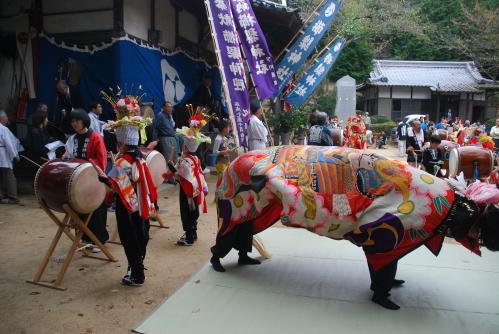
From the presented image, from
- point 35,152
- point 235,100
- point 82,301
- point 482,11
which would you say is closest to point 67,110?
point 35,152

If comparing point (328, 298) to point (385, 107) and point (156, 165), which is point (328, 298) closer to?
point (156, 165)

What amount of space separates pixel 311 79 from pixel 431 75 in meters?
19.8

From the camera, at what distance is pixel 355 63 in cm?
2923

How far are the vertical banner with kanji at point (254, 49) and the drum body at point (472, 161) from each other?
5074 mm

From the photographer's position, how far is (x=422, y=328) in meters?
3.24

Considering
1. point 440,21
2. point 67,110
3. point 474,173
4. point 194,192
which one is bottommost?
point 194,192

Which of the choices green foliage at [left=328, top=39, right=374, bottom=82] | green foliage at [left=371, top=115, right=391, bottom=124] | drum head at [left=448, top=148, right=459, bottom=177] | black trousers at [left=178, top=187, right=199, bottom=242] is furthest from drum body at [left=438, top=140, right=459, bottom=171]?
green foliage at [left=328, top=39, right=374, bottom=82]

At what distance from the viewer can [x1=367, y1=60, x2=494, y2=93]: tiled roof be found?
85.1ft

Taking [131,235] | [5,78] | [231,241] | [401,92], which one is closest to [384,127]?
[401,92]

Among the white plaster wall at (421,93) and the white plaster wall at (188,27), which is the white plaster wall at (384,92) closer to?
the white plaster wall at (421,93)

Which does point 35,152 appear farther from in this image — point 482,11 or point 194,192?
point 482,11

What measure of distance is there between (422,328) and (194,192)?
290 centimetres

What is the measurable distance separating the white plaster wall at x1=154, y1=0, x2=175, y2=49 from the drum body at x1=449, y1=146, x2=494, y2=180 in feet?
21.9

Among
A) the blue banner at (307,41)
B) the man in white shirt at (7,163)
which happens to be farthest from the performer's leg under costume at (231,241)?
the blue banner at (307,41)
